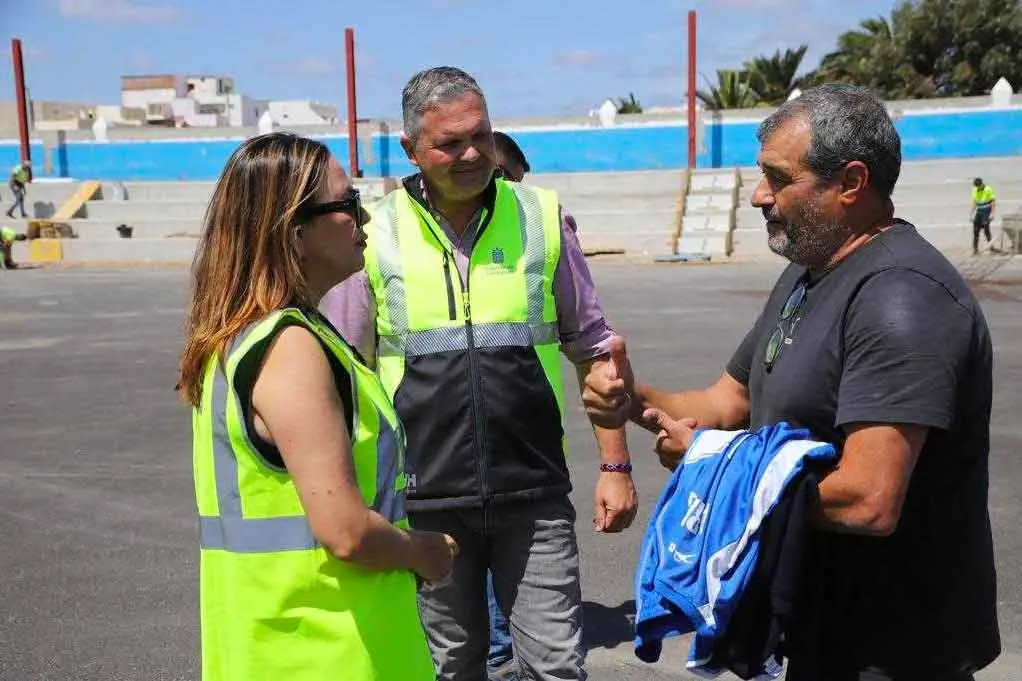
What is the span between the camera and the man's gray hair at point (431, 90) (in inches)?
122

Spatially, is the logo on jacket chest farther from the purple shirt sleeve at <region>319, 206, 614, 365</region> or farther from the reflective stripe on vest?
the reflective stripe on vest

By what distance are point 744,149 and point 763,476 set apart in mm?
33036

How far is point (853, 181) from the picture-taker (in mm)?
2201

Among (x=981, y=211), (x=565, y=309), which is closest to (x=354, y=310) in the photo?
(x=565, y=309)

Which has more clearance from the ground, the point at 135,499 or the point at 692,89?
the point at 692,89

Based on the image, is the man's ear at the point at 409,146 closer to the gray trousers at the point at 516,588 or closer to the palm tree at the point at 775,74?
the gray trousers at the point at 516,588

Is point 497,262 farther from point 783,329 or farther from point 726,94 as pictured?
point 726,94

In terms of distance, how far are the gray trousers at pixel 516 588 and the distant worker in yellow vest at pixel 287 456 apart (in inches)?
38.2

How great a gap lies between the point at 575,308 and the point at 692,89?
32846 mm

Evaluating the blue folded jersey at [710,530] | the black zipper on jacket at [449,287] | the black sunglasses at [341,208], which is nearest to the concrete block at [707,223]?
the black zipper on jacket at [449,287]

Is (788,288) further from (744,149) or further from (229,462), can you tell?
(744,149)

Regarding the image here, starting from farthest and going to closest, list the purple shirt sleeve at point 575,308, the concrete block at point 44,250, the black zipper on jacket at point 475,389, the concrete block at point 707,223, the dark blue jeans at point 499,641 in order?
the concrete block at point 44,250
the concrete block at point 707,223
the dark blue jeans at point 499,641
the purple shirt sleeve at point 575,308
the black zipper on jacket at point 475,389

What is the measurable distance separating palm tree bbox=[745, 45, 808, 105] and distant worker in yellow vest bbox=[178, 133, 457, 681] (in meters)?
47.8

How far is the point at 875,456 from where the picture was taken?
6.57ft
